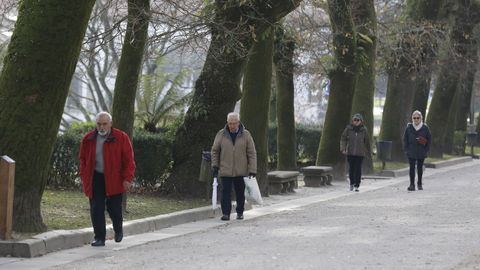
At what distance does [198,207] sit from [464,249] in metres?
6.56

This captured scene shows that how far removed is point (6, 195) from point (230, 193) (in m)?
5.38

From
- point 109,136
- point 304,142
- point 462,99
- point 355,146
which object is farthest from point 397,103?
point 109,136

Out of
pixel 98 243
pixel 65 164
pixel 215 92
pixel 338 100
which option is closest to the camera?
pixel 98 243

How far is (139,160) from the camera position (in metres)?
19.6

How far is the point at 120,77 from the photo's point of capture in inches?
629

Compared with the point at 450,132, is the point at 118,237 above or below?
below

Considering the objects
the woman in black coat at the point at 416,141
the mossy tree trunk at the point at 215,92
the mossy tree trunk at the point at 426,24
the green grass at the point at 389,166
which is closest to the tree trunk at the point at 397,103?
the mossy tree trunk at the point at 426,24

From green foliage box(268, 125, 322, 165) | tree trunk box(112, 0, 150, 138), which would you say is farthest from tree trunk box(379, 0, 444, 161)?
tree trunk box(112, 0, 150, 138)

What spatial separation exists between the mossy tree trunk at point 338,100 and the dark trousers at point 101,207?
587 inches

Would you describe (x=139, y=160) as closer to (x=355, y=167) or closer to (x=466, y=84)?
(x=355, y=167)

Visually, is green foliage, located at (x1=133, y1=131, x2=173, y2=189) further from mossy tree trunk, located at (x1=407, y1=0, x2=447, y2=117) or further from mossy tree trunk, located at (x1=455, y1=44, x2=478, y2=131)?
mossy tree trunk, located at (x1=455, y1=44, x2=478, y2=131)

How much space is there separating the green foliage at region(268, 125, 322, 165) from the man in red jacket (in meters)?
19.8

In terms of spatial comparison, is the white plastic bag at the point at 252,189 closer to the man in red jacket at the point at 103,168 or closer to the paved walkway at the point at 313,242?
the paved walkway at the point at 313,242

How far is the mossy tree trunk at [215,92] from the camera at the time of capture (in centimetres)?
1886
